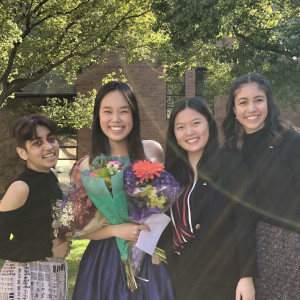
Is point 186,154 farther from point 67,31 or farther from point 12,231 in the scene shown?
point 67,31

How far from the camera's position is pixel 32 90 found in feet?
51.2

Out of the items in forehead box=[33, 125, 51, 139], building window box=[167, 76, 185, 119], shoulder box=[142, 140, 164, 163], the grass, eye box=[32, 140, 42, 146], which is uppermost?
building window box=[167, 76, 185, 119]

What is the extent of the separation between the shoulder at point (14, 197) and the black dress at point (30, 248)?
28 millimetres

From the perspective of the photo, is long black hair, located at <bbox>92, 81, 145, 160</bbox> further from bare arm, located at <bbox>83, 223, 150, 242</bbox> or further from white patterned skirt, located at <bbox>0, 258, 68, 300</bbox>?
white patterned skirt, located at <bbox>0, 258, 68, 300</bbox>

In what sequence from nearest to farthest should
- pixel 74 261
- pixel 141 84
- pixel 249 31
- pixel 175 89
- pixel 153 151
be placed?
pixel 153 151, pixel 74 261, pixel 249 31, pixel 141 84, pixel 175 89

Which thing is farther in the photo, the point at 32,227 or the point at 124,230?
the point at 32,227

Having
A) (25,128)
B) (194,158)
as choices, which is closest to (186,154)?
(194,158)

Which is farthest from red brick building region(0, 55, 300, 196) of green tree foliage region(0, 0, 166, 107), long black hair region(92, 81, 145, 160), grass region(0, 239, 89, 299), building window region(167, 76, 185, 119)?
long black hair region(92, 81, 145, 160)

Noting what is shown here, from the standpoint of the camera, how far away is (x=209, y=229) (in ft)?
7.93

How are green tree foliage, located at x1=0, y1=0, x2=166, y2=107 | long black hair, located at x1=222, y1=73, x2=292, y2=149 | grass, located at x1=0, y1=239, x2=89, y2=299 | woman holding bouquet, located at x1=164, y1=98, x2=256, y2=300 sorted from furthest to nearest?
green tree foliage, located at x1=0, y1=0, x2=166, y2=107, grass, located at x1=0, y1=239, x2=89, y2=299, long black hair, located at x1=222, y1=73, x2=292, y2=149, woman holding bouquet, located at x1=164, y1=98, x2=256, y2=300

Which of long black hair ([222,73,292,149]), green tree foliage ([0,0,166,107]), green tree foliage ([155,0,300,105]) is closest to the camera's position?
long black hair ([222,73,292,149])

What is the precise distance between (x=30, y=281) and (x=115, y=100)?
132 cm

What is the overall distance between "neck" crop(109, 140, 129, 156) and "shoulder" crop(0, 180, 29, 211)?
0.69 metres

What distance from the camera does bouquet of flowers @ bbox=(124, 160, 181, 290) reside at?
7.30 feet
